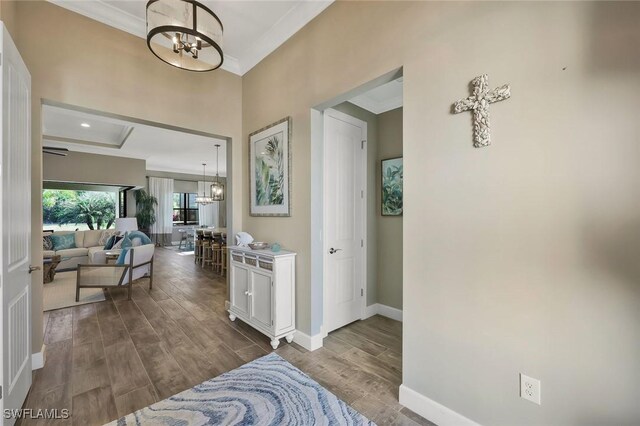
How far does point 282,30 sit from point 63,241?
23.6 ft

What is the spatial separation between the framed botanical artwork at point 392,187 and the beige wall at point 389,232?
0.06 m

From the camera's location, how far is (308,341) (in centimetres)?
259

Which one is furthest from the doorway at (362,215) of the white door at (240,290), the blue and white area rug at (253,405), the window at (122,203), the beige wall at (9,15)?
the window at (122,203)

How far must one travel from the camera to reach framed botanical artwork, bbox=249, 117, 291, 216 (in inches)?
111

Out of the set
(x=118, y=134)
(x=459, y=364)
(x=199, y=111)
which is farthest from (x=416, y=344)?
(x=118, y=134)

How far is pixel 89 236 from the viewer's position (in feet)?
21.8

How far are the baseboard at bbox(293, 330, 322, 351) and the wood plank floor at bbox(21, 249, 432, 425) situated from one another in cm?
6

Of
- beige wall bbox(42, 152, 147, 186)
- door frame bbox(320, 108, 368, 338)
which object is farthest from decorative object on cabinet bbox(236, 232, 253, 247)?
beige wall bbox(42, 152, 147, 186)

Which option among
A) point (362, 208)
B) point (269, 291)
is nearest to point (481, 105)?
point (362, 208)

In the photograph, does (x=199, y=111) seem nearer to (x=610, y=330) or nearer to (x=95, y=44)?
(x=95, y=44)

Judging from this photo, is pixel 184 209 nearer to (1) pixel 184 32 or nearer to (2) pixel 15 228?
(2) pixel 15 228

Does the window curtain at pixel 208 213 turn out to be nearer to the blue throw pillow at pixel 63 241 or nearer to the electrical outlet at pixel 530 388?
the blue throw pillow at pixel 63 241

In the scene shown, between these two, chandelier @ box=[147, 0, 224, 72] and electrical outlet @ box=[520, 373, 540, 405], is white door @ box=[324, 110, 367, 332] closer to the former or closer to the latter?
chandelier @ box=[147, 0, 224, 72]

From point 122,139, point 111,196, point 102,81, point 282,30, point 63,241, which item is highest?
point 282,30
